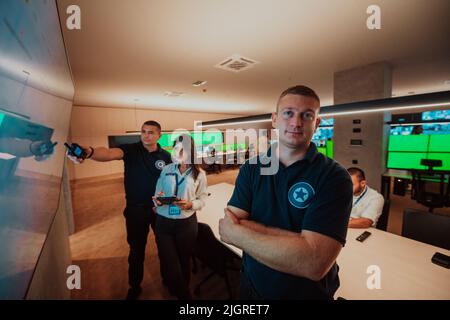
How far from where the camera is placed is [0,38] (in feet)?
1.41

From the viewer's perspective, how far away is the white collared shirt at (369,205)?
6.95ft

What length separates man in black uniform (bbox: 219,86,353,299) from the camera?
900 millimetres

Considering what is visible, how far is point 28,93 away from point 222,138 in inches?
420

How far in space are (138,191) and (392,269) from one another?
2.37 m

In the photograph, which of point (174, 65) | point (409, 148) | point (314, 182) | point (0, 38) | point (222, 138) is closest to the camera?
point (0, 38)

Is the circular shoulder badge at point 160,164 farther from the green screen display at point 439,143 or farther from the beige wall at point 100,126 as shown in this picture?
the beige wall at point 100,126

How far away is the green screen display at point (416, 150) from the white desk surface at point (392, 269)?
424 centimetres

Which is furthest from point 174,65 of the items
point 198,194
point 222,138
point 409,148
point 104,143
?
point 222,138

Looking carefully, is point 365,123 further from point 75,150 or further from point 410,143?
point 75,150

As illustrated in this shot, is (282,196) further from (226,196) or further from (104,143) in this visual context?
(104,143)

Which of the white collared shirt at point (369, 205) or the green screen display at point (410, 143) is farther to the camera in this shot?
the green screen display at point (410, 143)

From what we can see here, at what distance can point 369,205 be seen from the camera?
2170 millimetres

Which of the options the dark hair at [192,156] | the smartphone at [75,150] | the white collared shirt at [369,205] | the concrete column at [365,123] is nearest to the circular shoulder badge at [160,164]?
the dark hair at [192,156]

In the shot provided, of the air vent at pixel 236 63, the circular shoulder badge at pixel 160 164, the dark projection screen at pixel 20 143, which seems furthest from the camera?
the air vent at pixel 236 63
